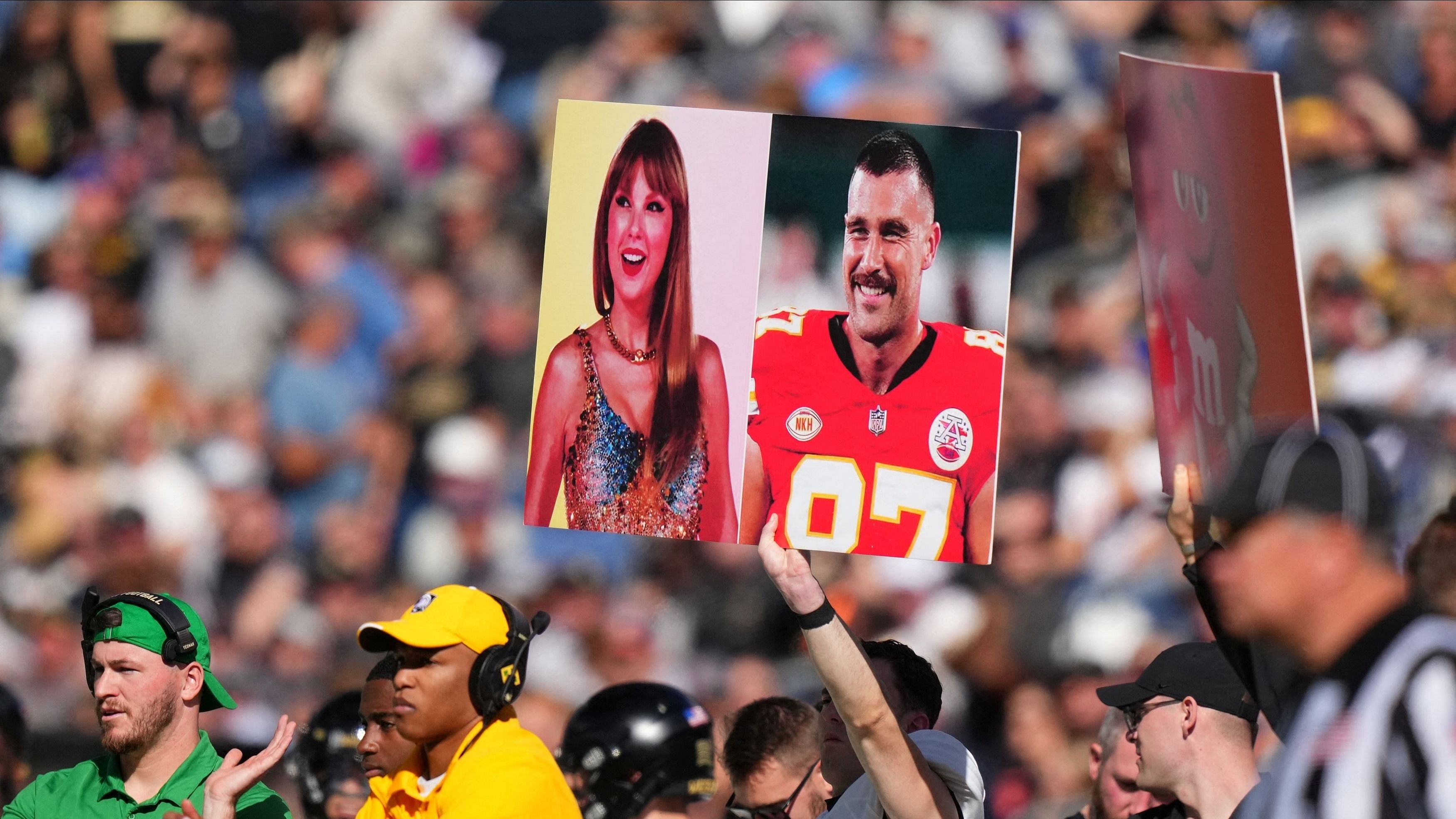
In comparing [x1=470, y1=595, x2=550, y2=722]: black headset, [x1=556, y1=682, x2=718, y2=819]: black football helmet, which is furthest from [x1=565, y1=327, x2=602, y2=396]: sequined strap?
[x1=556, y1=682, x2=718, y2=819]: black football helmet

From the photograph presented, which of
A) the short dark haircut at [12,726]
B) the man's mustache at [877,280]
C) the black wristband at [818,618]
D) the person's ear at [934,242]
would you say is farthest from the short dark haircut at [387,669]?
the short dark haircut at [12,726]

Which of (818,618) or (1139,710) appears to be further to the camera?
(1139,710)

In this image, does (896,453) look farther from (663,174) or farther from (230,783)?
(230,783)

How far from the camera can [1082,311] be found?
23.2 feet

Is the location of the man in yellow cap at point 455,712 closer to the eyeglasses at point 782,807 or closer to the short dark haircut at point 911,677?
the short dark haircut at point 911,677

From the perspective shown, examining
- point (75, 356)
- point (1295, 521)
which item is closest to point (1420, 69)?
point (1295, 521)

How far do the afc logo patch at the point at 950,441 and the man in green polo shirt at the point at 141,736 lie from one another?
141 cm

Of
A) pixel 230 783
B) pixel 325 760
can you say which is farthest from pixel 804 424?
pixel 325 760

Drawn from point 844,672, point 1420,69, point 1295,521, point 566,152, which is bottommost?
point 844,672

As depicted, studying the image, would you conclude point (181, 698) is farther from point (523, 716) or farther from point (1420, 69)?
point (1420, 69)

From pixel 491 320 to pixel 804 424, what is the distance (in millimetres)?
4236

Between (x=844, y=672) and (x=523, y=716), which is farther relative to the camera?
(x=523, y=716)

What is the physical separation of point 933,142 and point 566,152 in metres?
0.77

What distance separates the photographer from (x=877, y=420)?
3.64m
